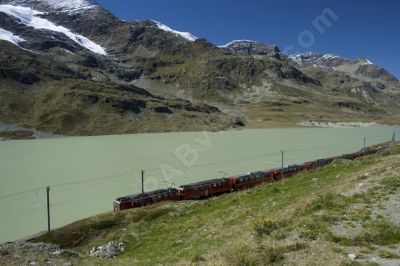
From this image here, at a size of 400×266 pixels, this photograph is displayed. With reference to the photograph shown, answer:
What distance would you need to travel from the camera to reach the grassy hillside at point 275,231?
1205 cm

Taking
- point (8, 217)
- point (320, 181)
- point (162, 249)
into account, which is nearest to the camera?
point (162, 249)

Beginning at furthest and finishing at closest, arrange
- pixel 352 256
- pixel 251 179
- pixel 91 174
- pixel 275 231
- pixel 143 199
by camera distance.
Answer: pixel 91 174 → pixel 251 179 → pixel 143 199 → pixel 275 231 → pixel 352 256

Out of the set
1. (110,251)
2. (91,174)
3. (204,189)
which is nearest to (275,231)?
(110,251)

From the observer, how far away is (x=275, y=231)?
47.5ft

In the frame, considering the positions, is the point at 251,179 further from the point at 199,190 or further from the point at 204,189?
the point at 199,190

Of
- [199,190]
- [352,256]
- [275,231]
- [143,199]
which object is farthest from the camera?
[199,190]

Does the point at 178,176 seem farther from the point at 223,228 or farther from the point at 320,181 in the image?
the point at 223,228

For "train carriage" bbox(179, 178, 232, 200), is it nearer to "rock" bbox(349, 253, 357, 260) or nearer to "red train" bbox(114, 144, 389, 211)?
"red train" bbox(114, 144, 389, 211)

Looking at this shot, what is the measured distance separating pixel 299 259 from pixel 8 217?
47878 mm

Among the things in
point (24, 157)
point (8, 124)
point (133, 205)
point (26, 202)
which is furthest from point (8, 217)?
point (8, 124)

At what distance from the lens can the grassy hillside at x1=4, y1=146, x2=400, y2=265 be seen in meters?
12.0

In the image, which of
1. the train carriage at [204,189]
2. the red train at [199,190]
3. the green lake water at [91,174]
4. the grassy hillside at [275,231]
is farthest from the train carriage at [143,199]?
the grassy hillside at [275,231]

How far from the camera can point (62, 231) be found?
34312mm

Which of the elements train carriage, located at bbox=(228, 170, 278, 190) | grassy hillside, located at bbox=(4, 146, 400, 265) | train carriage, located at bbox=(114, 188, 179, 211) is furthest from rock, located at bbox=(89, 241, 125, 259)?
train carriage, located at bbox=(228, 170, 278, 190)
